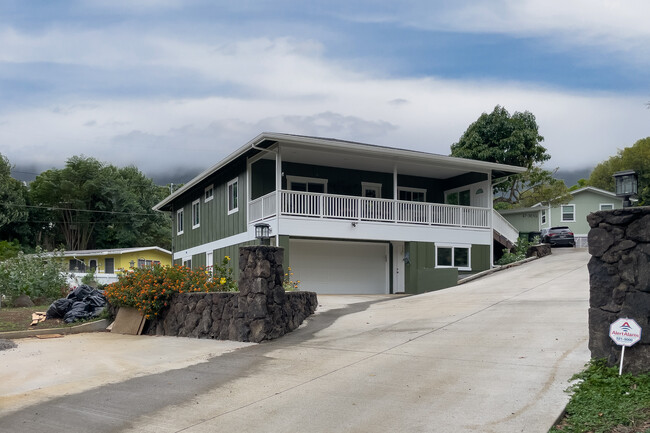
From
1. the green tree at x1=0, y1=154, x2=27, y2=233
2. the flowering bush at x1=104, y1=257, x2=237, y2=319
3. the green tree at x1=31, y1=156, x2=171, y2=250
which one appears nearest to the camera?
the flowering bush at x1=104, y1=257, x2=237, y2=319

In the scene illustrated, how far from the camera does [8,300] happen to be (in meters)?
18.6

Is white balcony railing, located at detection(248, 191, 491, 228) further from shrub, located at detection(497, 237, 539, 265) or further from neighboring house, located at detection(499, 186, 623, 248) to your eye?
neighboring house, located at detection(499, 186, 623, 248)

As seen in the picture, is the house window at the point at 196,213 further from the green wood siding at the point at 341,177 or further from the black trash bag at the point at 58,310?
the black trash bag at the point at 58,310

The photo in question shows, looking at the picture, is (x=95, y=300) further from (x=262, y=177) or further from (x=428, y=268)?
(x=428, y=268)

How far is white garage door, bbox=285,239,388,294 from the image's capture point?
21484 mm

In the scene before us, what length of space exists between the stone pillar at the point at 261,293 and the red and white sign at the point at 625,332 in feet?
19.7

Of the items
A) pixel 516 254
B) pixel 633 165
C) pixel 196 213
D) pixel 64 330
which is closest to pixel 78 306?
pixel 64 330

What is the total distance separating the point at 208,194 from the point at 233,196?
3675mm

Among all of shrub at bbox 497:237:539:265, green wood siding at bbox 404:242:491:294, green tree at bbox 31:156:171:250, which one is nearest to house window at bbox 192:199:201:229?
green wood siding at bbox 404:242:491:294

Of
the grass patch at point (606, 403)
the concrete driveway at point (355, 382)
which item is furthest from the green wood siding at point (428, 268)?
the grass patch at point (606, 403)

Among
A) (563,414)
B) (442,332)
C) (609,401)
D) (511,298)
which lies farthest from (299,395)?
(511,298)

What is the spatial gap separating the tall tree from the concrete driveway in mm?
26174

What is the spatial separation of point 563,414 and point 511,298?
8.41 metres

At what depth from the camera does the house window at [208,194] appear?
85.4ft
